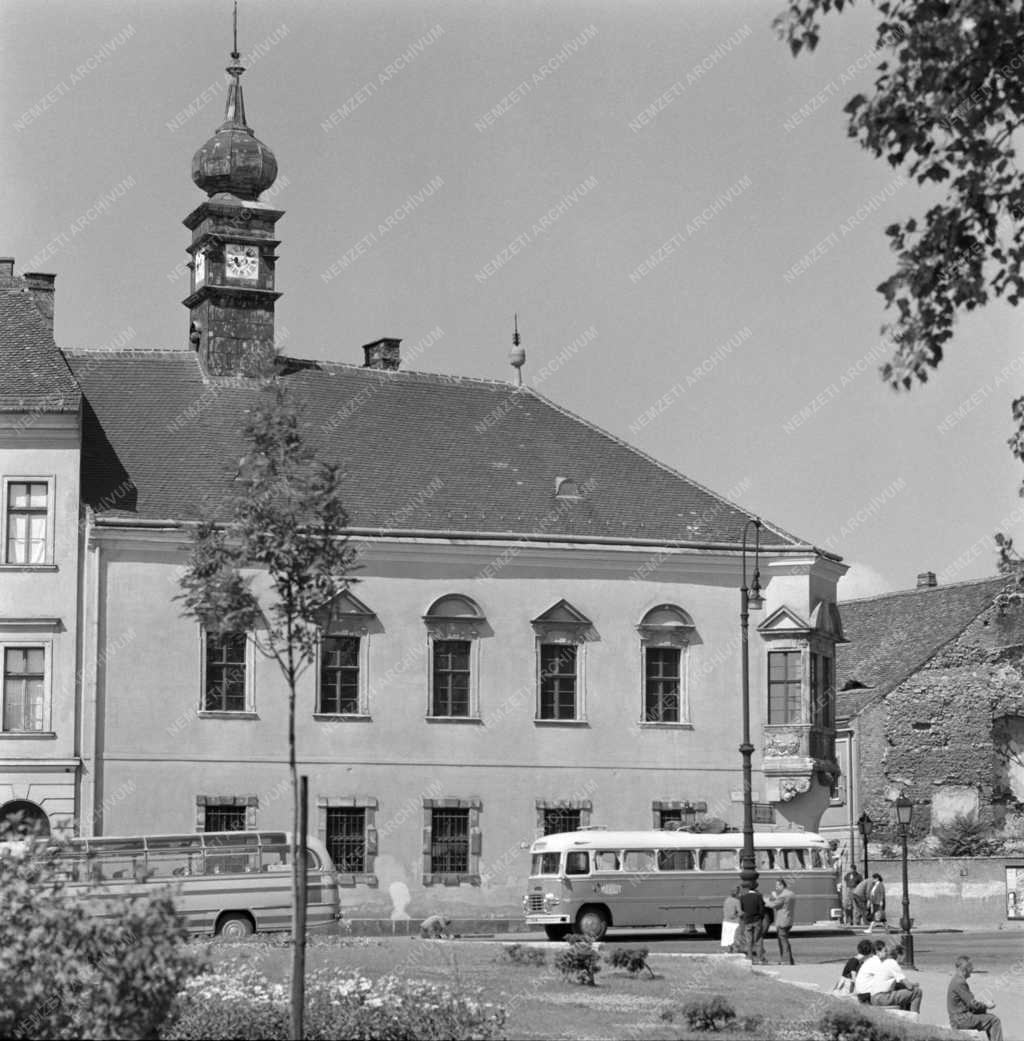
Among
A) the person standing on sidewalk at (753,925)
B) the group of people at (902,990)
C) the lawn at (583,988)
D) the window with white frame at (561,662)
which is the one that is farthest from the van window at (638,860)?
the group of people at (902,990)

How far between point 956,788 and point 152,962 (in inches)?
1881

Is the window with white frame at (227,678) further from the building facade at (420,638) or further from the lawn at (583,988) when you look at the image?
the lawn at (583,988)

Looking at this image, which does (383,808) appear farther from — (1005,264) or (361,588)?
(1005,264)

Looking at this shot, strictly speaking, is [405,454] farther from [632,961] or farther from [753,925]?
[632,961]

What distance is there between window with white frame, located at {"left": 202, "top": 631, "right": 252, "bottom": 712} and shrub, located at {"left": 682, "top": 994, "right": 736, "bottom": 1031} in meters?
24.5

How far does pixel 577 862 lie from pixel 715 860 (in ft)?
10.4

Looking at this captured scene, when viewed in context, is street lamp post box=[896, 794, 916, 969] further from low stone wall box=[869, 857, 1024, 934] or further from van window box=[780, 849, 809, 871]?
low stone wall box=[869, 857, 1024, 934]

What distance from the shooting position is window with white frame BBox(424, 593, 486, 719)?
49.5 m

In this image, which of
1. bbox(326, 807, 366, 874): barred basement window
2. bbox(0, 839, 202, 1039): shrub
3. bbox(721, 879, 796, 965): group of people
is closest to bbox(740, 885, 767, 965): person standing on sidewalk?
bbox(721, 879, 796, 965): group of people

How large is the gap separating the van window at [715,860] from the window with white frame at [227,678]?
414 inches

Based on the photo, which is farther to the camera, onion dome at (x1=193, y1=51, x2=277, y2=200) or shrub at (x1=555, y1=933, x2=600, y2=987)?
onion dome at (x1=193, y1=51, x2=277, y2=200)

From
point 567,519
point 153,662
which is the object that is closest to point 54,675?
point 153,662

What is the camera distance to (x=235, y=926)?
39.1 metres

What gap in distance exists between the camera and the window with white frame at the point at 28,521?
4662 centimetres
